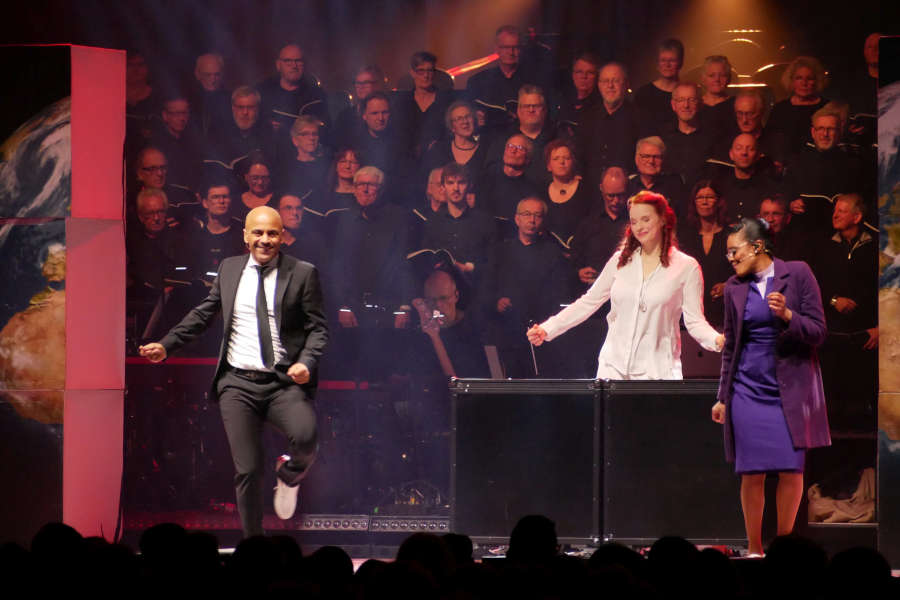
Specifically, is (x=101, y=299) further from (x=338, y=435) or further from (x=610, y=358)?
(x=610, y=358)

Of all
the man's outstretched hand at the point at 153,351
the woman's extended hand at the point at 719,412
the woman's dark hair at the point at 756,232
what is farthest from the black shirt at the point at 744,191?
the man's outstretched hand at the point at 153,351

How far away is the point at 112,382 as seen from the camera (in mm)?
7430

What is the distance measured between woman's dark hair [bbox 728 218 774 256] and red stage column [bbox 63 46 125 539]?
3.94 m

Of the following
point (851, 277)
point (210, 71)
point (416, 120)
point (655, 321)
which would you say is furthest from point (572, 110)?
point (210, 71)

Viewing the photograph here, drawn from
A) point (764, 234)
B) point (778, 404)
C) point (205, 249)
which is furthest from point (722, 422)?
point (205, 249)

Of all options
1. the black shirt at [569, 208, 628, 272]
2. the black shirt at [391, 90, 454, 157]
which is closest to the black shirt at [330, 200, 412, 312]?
the black shirt at [391, 90, 454, 157]

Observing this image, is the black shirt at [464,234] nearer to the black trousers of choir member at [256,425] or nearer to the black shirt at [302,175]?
the black shirt at [302,175]

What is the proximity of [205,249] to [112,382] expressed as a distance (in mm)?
1945

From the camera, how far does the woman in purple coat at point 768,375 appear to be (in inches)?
232

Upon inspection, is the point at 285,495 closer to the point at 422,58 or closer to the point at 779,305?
the point at 779,305

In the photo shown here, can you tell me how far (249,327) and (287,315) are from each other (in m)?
0.22

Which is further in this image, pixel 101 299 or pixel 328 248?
pixel 328 248

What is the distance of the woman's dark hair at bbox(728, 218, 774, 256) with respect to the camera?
605 cm

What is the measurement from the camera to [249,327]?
6332 millimetres
